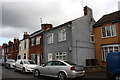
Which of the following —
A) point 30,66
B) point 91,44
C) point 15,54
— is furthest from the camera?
point 15,54

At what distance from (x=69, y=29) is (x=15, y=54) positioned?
24069 mm

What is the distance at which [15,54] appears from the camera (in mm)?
38500

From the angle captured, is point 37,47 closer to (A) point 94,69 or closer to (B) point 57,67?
(A) point 94,69

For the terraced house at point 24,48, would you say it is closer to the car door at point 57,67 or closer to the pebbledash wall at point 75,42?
the pebbledash wall at point 75,42

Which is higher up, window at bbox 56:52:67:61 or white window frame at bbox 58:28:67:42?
white window frame at bbox 58:28:67:42

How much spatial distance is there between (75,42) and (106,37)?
13.9 feet

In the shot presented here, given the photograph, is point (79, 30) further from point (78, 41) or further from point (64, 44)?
point (64, 44)

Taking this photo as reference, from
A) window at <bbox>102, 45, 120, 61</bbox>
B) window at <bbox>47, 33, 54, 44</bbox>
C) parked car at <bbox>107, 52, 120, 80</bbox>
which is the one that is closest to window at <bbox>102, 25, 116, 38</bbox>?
window at <bbox>102, 45, 120, 61</bbox>

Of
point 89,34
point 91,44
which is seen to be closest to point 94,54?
point 91,44

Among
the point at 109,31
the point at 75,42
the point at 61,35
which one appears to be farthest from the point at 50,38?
the point at 109,31

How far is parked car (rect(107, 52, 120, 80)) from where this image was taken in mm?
Answer: 9656

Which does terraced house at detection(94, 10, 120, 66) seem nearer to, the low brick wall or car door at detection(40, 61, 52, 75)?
the low brick wall

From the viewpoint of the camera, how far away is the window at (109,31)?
18575 millimetres

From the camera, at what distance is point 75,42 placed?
731 inches
